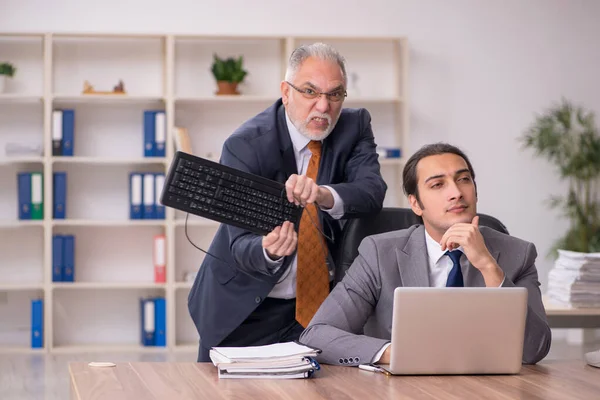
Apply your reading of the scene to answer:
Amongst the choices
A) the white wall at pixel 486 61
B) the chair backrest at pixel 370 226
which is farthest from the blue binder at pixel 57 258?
the chair backrest at pixel 370 226

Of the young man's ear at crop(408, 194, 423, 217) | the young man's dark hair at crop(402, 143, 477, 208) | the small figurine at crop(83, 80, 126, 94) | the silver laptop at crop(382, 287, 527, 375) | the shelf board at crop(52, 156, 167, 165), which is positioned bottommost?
the silver laptop at crop(382, 287, 527, 375)

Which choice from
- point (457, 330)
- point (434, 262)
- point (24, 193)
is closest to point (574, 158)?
point (24, 193)

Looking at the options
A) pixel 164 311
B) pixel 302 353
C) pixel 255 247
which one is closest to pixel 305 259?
pixel 255 247

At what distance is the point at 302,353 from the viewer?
1.88 metres

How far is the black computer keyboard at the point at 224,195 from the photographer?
2.32 metres

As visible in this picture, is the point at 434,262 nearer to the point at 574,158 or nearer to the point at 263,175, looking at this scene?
the point at 263,175

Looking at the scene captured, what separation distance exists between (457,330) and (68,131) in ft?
14.9

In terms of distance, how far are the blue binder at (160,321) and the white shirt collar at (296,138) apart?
3.47m

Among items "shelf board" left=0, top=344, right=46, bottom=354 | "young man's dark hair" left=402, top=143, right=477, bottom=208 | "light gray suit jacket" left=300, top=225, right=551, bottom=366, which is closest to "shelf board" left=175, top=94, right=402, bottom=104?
"shelf board" left=0, top=344, right=46, bottom=354

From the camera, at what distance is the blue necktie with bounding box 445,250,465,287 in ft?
7.43

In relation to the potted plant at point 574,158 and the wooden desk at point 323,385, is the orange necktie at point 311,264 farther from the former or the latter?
the potted plant at point 574,158

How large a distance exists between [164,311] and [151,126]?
1.26m

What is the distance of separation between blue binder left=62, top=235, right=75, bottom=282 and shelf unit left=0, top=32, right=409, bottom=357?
11cm

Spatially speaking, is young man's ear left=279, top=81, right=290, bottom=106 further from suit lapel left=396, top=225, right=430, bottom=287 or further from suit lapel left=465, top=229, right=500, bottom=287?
suit lapel left=465, top=229, right=500, bottom=287
